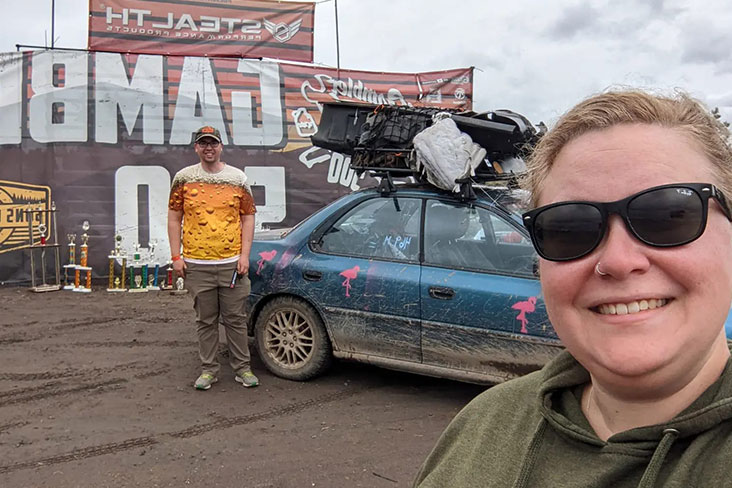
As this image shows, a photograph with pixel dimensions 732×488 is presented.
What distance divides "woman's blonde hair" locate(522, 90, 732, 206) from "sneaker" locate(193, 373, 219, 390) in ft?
13.5

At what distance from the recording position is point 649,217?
1.01m

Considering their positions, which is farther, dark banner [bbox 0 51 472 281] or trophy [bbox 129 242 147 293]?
trophy [bbox 129 242 147 293]

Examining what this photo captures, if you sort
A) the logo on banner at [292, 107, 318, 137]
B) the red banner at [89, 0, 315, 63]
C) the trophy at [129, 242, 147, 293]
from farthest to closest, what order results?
the logo on banner at [292, 107, 318, 137], the red banner at [89, 0, 315, 63], the trophy at [129, 242, 147, 293]

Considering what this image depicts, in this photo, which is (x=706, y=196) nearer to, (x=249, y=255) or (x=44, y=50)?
(x=249, y=255)

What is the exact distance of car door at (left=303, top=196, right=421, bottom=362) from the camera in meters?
4.39

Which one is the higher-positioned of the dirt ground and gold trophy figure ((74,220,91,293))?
gold trophy figure ((74,220,91,293))

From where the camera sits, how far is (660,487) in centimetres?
95

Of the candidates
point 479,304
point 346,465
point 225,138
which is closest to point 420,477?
point 346,465

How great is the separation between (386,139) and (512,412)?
142 inches

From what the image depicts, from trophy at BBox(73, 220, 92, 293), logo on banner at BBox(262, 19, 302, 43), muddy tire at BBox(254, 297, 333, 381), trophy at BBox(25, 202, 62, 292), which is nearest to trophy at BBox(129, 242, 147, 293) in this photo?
trophy at BBox(73, 220, 92, 293)

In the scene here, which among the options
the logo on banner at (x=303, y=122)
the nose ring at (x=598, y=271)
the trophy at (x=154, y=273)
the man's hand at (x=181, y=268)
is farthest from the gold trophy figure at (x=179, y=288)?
the nose ring at (x=598, y=271)

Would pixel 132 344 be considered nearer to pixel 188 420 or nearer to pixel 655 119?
pixel 188 420

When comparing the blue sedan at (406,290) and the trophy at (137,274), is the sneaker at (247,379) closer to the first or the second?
the blue sedan at (406,290)

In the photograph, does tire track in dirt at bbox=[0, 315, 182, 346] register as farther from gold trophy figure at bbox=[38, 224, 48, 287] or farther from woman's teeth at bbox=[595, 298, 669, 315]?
woman's teeth at bbox=[595, 298, 669, 315]
